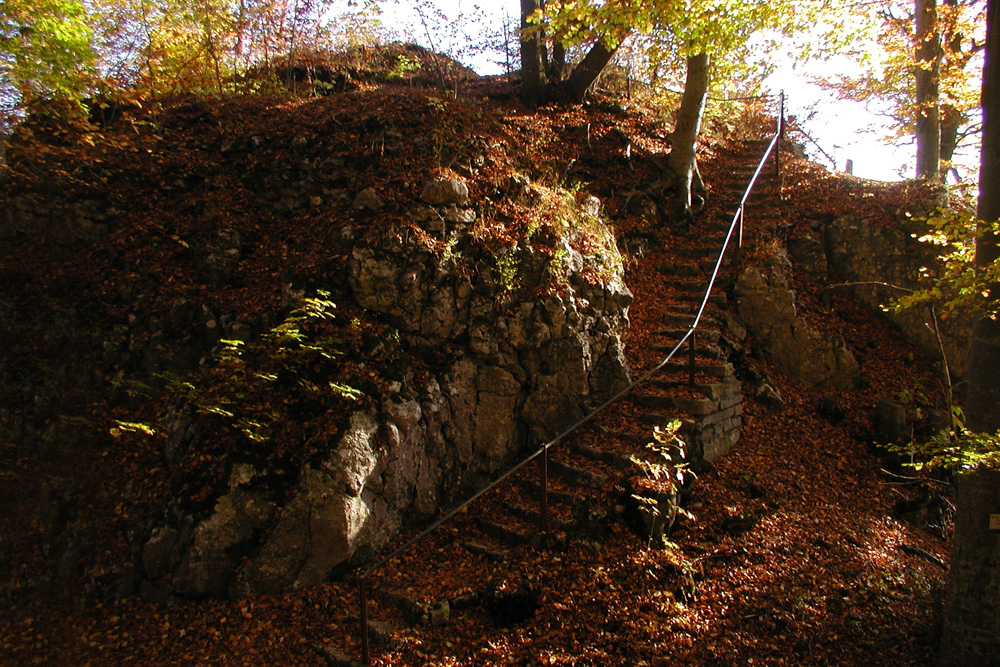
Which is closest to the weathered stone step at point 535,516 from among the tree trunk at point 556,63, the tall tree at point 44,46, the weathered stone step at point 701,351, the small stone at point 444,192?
the weathered stone step at point 701,351

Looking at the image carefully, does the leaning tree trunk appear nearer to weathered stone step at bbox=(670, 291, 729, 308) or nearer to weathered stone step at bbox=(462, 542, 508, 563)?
weathered stone step at bbox=(462, 542, 508, 563)

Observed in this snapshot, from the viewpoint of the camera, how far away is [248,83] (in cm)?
1032

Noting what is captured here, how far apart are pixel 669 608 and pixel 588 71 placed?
10163 millimetres

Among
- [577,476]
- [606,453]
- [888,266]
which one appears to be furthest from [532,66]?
[577,476]

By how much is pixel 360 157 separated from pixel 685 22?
5.20 metres

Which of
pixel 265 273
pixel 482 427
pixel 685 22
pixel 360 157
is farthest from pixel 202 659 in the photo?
pixel 685 22

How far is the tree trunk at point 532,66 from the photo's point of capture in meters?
10.9

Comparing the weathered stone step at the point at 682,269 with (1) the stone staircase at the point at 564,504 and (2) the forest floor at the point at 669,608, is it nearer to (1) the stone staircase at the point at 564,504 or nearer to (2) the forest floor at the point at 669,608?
(1) the stone staircase at the point at 564,504

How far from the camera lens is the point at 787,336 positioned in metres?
8.93

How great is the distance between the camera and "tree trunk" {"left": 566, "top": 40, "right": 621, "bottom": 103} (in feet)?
36.7

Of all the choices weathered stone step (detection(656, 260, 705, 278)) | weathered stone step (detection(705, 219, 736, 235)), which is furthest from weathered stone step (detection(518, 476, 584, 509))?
weathered stone step (detection(705, 219, 736, 235))

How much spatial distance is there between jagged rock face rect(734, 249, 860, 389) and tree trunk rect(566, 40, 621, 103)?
17.2 feet

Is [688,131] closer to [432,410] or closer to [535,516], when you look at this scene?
[432,410]

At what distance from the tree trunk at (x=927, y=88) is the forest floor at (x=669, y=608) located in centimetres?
916
